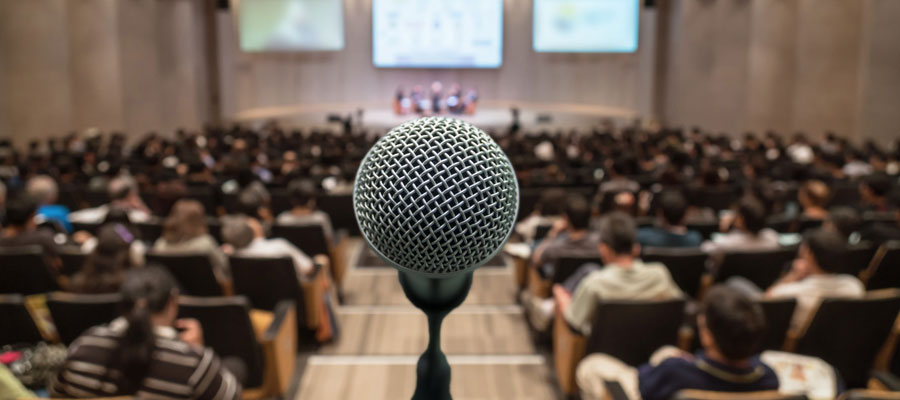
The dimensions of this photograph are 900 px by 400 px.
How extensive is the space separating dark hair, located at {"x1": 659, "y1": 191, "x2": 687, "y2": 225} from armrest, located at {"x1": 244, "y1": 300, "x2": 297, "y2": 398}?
2691 millimetres

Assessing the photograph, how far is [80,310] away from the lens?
139 inches

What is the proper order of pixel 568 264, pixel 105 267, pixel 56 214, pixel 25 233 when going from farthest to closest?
pixel 56 214 → pixel 25 233 → pixel 568 264 → pixel 105 267

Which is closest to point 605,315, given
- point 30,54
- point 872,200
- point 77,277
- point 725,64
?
point 77,277

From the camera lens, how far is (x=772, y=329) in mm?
3797

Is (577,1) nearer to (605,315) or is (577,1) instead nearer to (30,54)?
(30,54)

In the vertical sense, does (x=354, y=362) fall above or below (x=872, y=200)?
below

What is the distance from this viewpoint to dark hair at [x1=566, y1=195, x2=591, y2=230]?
5.05 meters

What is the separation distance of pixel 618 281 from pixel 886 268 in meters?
2.23

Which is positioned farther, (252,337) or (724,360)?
(252,337)

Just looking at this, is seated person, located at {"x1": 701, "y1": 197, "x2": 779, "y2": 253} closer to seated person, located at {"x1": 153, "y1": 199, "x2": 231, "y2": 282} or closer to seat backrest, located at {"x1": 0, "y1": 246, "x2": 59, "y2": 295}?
seated person, located at {"x1": 153, "y1": 199, "x2": 231, "y2": 282}

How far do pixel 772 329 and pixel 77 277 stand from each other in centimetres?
366

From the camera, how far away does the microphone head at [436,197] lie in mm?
959

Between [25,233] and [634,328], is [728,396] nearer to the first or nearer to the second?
[634,328]

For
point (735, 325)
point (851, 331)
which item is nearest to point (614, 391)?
point (735, 325)
